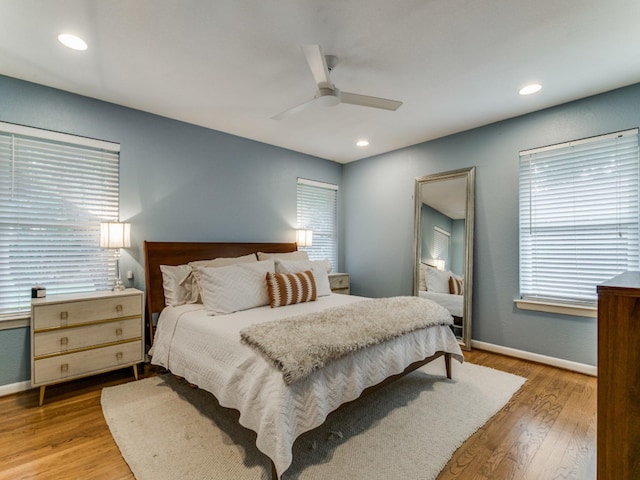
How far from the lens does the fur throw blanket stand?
5.35 feet

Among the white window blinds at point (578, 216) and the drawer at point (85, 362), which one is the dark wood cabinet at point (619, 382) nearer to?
the white window blinds at point (578, 216)

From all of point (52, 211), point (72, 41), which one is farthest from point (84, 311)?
point (72, 41)

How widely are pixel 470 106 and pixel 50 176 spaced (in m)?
4.02

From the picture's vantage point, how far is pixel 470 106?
3.11 m

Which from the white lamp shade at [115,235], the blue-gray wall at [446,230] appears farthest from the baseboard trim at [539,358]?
the white lamp shade at [115,235]

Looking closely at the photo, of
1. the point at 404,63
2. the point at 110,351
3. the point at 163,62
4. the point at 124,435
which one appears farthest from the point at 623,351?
the point at 110,351

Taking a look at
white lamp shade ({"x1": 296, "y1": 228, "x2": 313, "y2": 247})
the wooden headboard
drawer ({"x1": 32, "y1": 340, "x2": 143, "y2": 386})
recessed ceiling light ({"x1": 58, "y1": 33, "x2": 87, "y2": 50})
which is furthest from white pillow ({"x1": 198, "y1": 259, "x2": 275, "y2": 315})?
recessed ceiling light ({"x1": 58, "y1": 33, "x2": 87, "y2": 50})

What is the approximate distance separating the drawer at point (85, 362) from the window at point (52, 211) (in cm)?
52

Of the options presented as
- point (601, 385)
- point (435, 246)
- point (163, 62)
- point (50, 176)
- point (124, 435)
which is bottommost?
point (124, 435)

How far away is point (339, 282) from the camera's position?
15.3 feet

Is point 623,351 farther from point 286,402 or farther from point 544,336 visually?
point 544,336

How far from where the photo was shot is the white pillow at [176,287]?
2943mm

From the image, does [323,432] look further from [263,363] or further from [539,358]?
[539,358]

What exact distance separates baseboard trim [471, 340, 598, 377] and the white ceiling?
8.39ft
